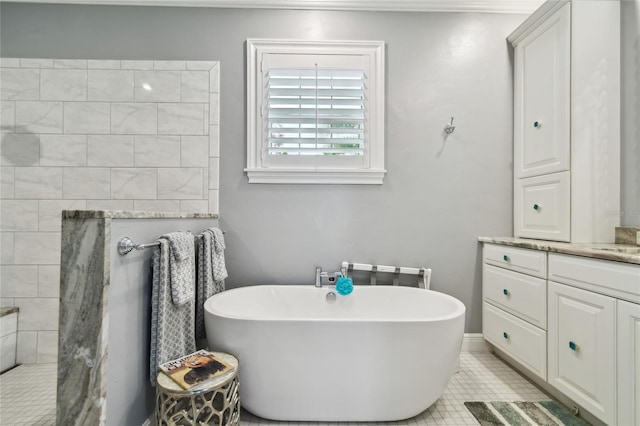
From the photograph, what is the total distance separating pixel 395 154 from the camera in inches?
77.2

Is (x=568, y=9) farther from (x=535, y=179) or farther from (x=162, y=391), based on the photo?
(x=162, y=391)

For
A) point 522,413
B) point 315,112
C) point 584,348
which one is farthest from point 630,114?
point 315,112

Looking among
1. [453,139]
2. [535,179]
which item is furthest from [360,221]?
[535,179]

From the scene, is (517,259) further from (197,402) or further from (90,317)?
(90,317)

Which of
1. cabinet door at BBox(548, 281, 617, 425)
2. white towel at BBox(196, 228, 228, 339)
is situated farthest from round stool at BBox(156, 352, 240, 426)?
cabinet door at BBox(548, 281, 617, 425)

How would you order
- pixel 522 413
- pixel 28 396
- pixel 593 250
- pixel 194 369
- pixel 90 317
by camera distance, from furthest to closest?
pixel 28 396
pixel 522 413
pixel 593 250
pixel 194 369
pixel 90 317

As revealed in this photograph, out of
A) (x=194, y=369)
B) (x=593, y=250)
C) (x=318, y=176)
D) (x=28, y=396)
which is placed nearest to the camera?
(x=194, y=369)

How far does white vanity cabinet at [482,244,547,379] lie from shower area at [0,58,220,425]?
2.05 m

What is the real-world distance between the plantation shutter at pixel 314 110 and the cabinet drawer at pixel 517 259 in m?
1.17

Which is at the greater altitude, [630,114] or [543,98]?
[543,98]

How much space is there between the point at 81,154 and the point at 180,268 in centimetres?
146

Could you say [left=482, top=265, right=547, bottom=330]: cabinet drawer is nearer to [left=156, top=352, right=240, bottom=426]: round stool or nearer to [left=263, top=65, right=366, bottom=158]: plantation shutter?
[left=263, top=65, right=366, bottom=158]: plantation shutter

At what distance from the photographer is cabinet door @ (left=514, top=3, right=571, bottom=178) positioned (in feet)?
5.13

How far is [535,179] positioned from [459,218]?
530mm
